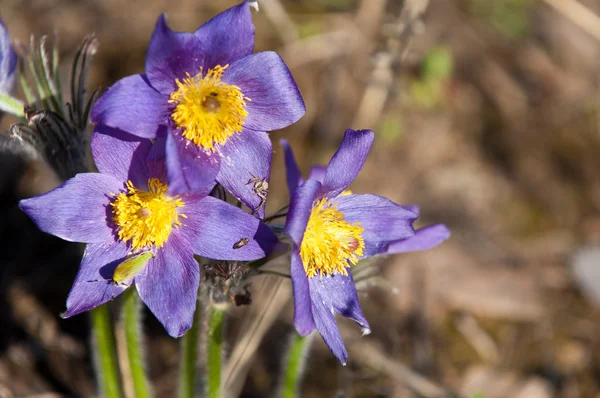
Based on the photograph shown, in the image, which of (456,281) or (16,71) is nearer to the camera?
(16,71)

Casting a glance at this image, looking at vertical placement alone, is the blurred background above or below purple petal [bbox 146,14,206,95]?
below

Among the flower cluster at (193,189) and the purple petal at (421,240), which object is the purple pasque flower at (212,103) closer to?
the flower cluster at (193,189)

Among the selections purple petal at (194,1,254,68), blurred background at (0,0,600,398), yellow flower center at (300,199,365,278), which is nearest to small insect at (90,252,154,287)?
yellow flower center at (300,199,365,278)

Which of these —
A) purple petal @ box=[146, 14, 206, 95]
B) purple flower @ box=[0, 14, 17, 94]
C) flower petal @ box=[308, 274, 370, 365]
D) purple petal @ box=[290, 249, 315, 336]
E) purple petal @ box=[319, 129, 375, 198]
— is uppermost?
purple petal @ box=[146, 14, 206, 95]

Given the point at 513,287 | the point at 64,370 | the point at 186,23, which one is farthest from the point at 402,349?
the point at 186,23

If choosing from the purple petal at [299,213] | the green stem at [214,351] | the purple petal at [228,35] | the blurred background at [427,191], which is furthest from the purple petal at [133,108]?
the blurred background at [427,191]

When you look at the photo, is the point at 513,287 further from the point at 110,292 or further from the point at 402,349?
the point at 110,292

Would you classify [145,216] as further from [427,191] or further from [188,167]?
[427,191]

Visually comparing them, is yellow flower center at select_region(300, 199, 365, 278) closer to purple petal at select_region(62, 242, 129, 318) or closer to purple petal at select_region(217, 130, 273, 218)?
purple petal at select_region(217, 130, 273, 218)
